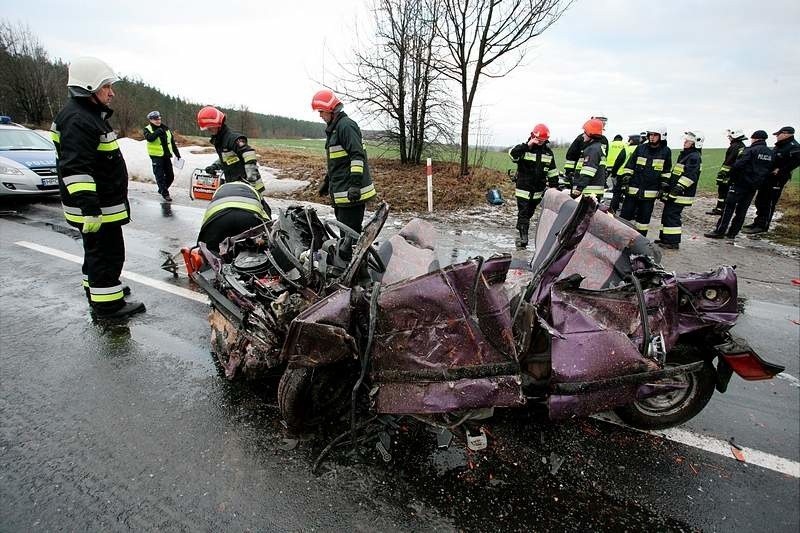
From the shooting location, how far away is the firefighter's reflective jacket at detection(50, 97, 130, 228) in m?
3.37

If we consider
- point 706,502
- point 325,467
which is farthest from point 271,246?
point 706,502

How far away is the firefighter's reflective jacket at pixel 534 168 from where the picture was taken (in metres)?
6.79

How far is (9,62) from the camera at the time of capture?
100ft

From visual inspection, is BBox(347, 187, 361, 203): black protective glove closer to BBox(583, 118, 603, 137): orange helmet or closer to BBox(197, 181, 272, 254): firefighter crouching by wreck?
BBox(197, 181, 272, 254): firefighter crouching by wreck

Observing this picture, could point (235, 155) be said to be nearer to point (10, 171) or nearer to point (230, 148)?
point (230, 148)

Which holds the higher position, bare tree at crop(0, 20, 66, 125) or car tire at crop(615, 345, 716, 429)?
bare tree at crop(0, 20, 66, 125)

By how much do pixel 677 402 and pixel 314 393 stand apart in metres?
2.14

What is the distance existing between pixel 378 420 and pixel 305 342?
2.59 feet

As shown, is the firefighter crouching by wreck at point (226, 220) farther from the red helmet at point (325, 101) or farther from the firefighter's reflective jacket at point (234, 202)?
the red helmet at point (325, 101)

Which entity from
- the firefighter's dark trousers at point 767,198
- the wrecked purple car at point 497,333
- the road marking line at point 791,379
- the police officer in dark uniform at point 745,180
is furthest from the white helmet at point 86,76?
the firefighter's dark trousers at point 767,198

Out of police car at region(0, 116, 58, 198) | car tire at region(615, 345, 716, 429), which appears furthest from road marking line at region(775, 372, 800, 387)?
police car at region(0, 116, 58, 198)

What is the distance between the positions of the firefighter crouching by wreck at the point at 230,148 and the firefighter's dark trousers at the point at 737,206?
8.72m

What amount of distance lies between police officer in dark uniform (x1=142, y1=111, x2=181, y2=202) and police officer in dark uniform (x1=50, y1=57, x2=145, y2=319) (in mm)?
5960

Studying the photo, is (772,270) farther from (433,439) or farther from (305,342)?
(305,342)
